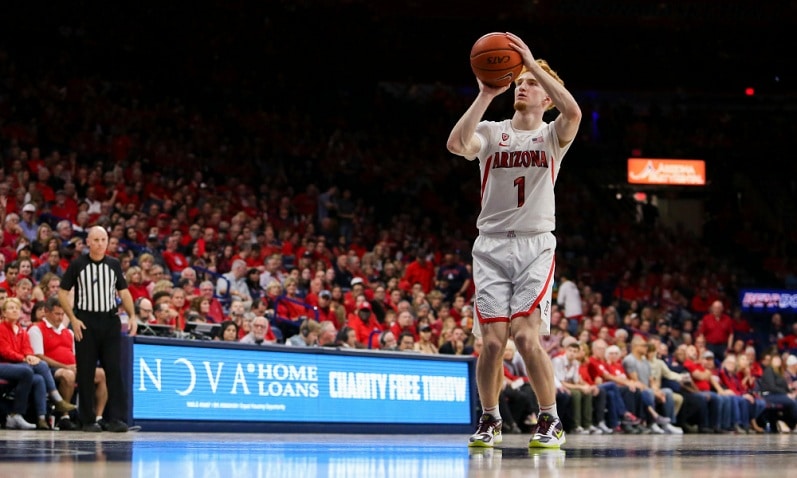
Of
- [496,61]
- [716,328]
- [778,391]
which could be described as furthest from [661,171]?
[496,61]

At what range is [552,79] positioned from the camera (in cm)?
679

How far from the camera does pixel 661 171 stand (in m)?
31.1

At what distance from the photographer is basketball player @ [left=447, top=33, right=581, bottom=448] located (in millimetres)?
7008

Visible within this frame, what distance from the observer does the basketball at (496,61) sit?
666 centimetres

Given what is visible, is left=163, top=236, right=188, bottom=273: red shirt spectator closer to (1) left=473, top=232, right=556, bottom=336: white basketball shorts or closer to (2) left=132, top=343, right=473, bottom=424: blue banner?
(2) left=132, top=343, right=473, bottom=424: blue banner

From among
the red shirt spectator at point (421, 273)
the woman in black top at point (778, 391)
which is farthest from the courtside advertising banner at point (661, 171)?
the red shirt spectator at point (421, 273)

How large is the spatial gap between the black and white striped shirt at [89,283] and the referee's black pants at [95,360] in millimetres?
89

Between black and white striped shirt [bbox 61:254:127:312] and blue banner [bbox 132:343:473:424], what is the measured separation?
2.13ft

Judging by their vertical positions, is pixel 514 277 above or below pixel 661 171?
below

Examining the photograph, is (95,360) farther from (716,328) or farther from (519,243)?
(716,328)

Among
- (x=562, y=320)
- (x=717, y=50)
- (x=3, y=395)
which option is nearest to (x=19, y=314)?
(x=3, y=395)

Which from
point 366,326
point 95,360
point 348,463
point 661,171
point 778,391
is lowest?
point 778,391

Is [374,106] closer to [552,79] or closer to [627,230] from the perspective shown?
[627,230]

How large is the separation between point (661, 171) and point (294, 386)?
20585mm
